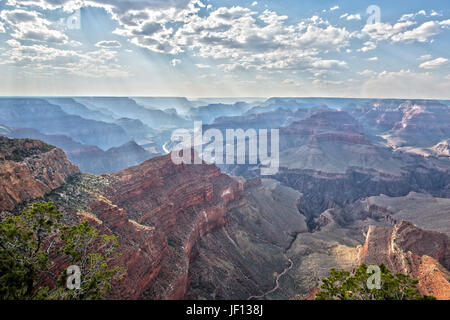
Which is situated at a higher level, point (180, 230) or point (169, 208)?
point (169, 208)

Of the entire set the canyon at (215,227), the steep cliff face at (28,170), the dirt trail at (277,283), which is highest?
the steep cliff face at (28,170)

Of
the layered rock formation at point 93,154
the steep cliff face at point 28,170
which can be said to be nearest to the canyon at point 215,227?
the steep cliff face at point 28,170

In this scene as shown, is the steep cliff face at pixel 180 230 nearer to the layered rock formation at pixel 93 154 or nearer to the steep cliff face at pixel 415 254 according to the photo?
the steep cliff face at pixel 415 254

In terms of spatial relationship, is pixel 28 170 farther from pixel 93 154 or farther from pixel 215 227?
pixel 93 154

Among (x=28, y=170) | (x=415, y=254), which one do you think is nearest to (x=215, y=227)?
(x=415, y=254)

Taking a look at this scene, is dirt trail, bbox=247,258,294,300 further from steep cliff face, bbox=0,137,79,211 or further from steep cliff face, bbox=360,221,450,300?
steep cliff face, bbox=0,137,79,211

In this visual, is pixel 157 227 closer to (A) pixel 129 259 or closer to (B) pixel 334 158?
(A) pixel 129 259
